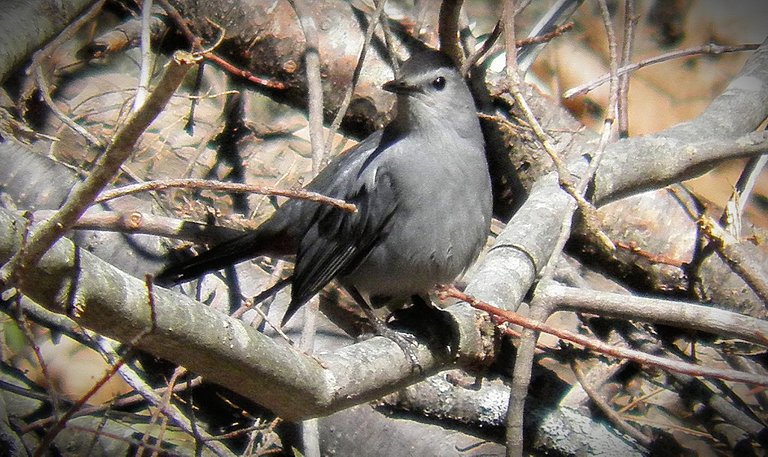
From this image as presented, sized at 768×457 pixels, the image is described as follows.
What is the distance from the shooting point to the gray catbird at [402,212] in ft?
10.8

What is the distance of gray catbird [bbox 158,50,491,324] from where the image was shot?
130 inches

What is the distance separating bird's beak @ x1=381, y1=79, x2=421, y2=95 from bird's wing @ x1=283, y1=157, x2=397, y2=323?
0.31 m

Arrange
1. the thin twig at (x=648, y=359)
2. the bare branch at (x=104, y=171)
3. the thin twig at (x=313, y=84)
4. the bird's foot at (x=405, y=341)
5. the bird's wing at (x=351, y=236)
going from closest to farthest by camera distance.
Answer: the bare branch at (x=104, y=171) → the thin twig at (x=648, y=359) → the bird's foot at (x=405, y=341) → the bird's wing at (x=351, y=236) → the thin twig at (x=313, y=84)

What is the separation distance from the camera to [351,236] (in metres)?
3.43

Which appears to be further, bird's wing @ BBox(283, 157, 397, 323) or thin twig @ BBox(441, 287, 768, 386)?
bird's wing @ BBox(283, 157, 397, 323)

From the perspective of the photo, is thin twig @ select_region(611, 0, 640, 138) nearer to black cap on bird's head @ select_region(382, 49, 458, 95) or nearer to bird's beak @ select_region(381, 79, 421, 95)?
black cap on bird's head @ select_region(382, 49, 458, 95)

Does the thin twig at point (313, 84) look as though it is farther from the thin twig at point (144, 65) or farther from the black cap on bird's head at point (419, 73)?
the thin twig at point (144, 65)

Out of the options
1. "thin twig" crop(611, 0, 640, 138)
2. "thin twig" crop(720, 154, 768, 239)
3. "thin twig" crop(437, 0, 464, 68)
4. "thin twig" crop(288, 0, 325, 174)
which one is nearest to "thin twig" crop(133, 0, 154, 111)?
"thin twig" crop(288, 0, 325, 174)

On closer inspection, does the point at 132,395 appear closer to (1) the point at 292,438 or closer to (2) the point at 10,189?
(1) the point at 292,438

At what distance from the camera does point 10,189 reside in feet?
12.3

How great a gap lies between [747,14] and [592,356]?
319cm

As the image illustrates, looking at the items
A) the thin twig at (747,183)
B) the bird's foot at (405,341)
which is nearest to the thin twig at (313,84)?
the bird's foot at (405,341)

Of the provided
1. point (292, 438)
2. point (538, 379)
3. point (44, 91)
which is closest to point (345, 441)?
point (292, 438)

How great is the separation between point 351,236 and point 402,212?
0.77ft
